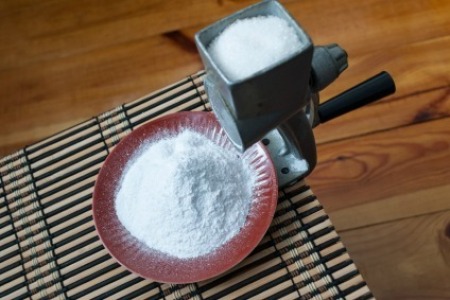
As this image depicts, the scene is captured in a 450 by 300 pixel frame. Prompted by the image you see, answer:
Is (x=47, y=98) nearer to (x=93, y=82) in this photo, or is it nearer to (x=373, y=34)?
(x=93, y=82)

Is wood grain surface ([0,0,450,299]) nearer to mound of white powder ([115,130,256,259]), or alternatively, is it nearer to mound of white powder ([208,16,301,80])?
mound of white powder ([115,130,256,259])

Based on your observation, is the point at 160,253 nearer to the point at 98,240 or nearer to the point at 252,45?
the point at 98,240

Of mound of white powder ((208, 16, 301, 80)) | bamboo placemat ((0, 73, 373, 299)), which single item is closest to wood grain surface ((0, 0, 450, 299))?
bamboo placemat ((0, 73, 373, 299))

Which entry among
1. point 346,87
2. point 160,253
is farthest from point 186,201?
point 346,87

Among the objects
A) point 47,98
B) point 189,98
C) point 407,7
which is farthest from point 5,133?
point 407,7

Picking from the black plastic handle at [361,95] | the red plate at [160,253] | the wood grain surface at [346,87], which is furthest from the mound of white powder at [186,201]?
the wood grain surface at [346,87]

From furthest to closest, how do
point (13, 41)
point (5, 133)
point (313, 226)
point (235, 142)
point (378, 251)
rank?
point (13, 41) < point (5, 133) < point (378, 251) < point (313, 226) < point (235, 142)
